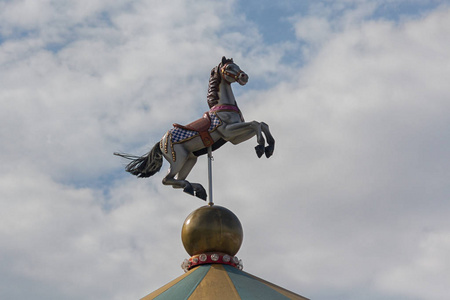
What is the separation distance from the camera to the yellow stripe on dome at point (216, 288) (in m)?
15.8

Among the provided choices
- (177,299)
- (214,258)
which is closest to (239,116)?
(214,258)

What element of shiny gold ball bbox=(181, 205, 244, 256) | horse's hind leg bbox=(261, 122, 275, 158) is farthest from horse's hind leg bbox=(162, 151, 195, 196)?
horse's hind leg bbox=(261, 122, 275, 158)

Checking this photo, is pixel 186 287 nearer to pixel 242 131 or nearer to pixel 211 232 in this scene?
pixel 211 232

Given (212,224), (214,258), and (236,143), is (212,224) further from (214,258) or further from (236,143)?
(236,143)

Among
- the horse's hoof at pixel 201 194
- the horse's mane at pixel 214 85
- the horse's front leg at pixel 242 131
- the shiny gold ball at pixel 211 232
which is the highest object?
the horse's mane at pixel 214 85

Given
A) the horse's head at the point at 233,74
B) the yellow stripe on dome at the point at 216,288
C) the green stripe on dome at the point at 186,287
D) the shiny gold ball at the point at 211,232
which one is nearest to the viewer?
the yellow stripe on dome at the point at 216,288

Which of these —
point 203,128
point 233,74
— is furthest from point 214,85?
point 203,128

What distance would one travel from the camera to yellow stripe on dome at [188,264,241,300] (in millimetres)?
15828

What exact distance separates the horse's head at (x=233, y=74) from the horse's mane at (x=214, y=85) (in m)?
0.11

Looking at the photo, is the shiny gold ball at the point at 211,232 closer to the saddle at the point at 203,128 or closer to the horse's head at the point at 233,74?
Result: the saddle at the point at 203,128

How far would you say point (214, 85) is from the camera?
18641 millimetres

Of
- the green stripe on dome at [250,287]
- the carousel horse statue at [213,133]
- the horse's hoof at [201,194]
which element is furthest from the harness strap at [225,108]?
the green stripe on dome at [250,287]

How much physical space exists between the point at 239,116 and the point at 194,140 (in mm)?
1032

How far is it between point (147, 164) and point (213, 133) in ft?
5.45
